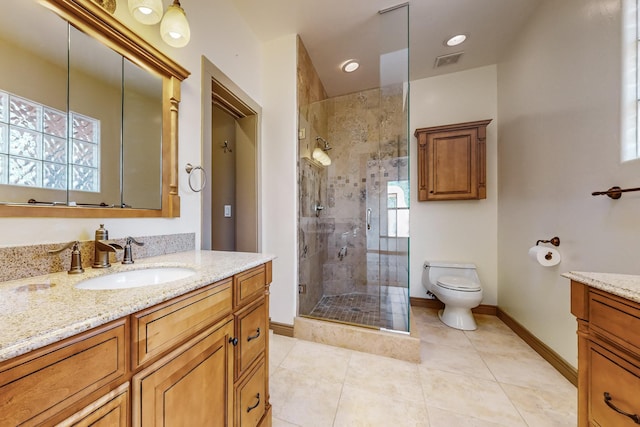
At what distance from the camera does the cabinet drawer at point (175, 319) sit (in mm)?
567

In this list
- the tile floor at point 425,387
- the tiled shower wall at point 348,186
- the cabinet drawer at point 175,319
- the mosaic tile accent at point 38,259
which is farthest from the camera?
the tiled shower wall at point 348,186

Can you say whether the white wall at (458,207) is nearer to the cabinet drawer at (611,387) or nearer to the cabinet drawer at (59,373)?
the cabinet drawer at (611,387)

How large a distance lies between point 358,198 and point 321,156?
24.8 inches

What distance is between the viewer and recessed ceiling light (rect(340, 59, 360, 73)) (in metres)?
2.49

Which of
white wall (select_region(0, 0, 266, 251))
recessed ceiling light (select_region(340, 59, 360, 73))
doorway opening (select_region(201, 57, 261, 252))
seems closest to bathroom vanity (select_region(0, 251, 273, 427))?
white wall (select_region(0, 0, 266, 251))

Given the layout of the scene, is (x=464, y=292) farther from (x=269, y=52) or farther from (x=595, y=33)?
(x=269, y=52)

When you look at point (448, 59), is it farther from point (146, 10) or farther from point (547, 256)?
point (146, 10)

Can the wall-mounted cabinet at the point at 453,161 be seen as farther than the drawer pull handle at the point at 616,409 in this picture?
Yes

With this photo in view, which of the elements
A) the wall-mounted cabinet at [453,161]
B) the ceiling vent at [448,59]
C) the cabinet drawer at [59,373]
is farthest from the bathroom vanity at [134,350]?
the ceiling vent at [448,59]

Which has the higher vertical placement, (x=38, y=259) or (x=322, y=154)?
(x=322, y=154)

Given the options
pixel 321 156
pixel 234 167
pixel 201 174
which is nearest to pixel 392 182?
pixel 321 156

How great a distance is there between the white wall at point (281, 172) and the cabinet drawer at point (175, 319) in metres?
1.28

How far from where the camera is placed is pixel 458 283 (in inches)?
88.3

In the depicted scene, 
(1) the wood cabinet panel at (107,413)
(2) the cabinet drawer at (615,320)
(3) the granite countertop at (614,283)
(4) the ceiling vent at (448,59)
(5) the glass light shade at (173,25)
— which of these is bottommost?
(1) the wood cabinet panel at (107,413)
